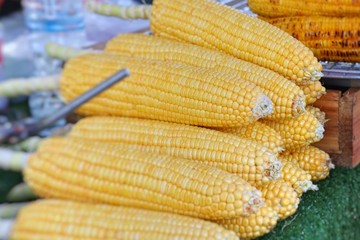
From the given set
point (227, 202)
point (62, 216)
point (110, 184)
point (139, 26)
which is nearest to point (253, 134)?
point (227, 202)

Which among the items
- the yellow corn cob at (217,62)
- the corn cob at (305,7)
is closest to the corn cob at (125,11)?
the yellow corn cob at (217,62)

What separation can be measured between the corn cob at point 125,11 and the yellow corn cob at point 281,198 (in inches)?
33.8

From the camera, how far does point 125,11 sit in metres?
2.57

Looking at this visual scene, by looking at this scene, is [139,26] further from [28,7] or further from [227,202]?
[227,202]

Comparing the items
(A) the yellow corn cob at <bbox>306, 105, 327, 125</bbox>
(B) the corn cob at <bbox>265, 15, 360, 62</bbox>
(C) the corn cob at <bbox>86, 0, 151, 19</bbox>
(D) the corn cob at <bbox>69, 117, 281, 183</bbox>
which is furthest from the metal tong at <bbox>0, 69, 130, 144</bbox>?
(B) the corn cob at <bbox>265, 15, 360, 62</bbox>

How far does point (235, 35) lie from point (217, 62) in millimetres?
143

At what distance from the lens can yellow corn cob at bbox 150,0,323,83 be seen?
215 cm

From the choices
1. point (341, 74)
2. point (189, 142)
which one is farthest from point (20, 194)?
point (341, 74)

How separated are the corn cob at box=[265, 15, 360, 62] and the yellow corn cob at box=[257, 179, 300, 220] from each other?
72 centimetres

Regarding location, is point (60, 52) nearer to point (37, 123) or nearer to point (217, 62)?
point (217, 62)

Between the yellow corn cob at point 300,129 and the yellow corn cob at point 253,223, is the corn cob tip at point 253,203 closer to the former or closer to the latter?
the yellow corn cob at point 253,223

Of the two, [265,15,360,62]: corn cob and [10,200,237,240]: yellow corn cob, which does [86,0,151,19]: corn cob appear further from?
[10,200,237,240]: yellow corn cob

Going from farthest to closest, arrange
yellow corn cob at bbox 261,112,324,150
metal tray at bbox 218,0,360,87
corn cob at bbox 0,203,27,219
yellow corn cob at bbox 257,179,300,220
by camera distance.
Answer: metal tray at bbox 218,0,360,87
yellow corn cob at bbox 261,112,324,150
yellow corn cob at bbox 257,179,300,220
corn cob at bbox 0,203,27,219

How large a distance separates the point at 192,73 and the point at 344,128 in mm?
665
